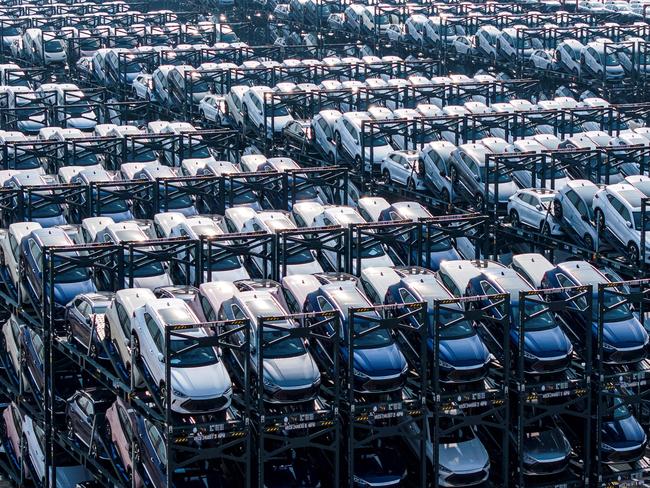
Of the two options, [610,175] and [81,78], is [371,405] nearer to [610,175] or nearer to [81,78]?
[610,175]

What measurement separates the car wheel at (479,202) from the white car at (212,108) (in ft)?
56.2

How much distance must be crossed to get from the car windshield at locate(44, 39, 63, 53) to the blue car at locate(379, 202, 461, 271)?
39.7m

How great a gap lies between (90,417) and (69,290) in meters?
4.73

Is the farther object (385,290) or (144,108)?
(144,108)

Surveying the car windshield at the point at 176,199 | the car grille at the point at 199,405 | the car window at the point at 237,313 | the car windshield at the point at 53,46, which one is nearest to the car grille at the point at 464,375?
the car window at the point at 237,313

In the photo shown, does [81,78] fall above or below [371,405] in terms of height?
below

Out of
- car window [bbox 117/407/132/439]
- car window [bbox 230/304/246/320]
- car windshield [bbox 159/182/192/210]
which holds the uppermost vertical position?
car window [bbox 230/304/246/320]

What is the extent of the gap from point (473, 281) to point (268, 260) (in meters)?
7.22

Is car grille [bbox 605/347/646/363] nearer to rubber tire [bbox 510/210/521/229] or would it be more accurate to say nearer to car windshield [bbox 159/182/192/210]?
rubber tire [bbox 510/210/521/229]

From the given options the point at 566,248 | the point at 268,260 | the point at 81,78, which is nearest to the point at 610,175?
the point at 566,248

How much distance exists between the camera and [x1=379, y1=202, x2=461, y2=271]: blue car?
143 feet

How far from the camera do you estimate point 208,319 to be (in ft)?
119

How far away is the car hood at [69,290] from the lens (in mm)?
38875

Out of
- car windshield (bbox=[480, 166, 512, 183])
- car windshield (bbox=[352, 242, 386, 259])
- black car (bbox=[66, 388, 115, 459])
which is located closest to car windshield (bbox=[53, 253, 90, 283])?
black car (bbox=[66, 388, 115, 459])
